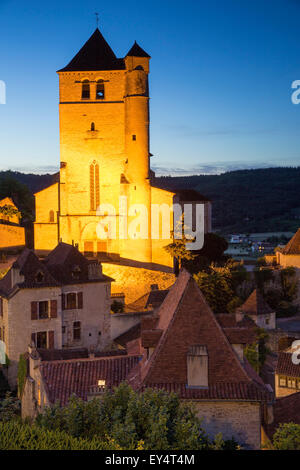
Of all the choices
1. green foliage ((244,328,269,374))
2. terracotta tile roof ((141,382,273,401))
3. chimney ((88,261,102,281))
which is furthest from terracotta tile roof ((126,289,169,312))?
terracotta tile roof ((141,382,273,401))

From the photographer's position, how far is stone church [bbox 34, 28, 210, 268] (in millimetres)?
51812

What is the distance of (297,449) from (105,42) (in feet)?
153

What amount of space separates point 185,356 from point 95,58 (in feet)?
133

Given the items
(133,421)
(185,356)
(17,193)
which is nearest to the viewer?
(133,421)

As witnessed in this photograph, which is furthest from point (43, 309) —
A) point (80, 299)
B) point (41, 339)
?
point (80, 299)

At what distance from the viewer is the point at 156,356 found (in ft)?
61.8

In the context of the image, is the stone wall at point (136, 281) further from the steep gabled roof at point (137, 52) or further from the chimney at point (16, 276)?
the steep gabled roof at point (137, 52)

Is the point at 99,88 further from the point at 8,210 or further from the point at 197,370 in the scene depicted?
the point at 197,370

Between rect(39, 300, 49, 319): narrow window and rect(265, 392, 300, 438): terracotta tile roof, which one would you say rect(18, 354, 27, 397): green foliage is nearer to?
rect(39, 300, 49, 319): narrow window

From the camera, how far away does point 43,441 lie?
12.8 metres

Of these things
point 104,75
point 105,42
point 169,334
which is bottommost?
point 169,334

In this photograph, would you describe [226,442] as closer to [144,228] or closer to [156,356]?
[156,356]

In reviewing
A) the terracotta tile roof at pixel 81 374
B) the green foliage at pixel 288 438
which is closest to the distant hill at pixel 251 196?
the terracotta tile roof at pixel 81 374

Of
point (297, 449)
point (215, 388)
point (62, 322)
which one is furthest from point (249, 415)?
point (62, 322)
